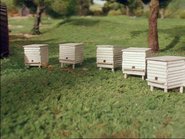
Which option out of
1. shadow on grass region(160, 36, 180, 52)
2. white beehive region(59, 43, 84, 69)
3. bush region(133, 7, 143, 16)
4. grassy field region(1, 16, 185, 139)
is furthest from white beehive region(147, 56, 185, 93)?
bush region(133, 7, 143, 16)

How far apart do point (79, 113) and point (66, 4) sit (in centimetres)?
1850

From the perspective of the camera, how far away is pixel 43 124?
18.5ft

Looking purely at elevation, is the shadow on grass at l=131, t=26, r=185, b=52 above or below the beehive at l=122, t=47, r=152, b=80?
above

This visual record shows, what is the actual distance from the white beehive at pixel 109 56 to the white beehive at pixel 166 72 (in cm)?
230

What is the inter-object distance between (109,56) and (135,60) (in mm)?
1476

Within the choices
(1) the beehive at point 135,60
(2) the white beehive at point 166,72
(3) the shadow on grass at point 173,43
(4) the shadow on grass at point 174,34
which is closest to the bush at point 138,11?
(4) the shadow on grass at point 174,34

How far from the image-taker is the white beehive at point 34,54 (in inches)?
369

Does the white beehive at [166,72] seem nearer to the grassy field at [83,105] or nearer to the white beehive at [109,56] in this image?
the grassy field at [83,105]

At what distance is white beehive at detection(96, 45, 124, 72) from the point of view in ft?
30.5

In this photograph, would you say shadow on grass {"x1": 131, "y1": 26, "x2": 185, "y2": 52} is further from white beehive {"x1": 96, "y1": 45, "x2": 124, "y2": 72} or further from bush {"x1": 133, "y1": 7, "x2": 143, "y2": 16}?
bush {"x1": 133, "y1": 7, "x2": 143, "y2": 16}

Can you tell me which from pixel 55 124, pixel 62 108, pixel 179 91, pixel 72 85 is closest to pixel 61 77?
pixel 72 85

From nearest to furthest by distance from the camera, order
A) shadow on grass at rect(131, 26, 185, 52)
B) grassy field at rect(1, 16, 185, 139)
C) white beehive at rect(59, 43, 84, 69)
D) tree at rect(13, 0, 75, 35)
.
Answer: grassy field at rect(1, 16, 185, 139)
white beehive at rect(59, 43, 84, 69)
shadow on grass at rect(131, 26, 185, 52)
tree at rect(13, 0, 75, 35)

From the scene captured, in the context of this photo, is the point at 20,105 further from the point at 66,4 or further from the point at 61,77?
the point at 66,4

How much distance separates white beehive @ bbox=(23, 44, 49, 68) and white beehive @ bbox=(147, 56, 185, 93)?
16.8ft
